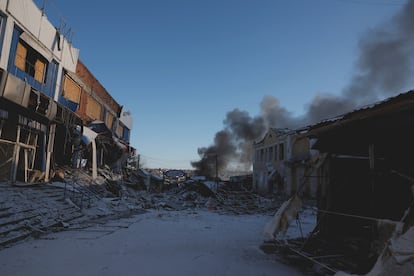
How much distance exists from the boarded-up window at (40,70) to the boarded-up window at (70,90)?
2.22 metres

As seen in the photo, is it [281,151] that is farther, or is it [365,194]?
[281,151]

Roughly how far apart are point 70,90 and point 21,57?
16.4 feet

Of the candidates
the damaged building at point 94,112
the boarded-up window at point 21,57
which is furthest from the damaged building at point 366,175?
the damaged building at point 94,112

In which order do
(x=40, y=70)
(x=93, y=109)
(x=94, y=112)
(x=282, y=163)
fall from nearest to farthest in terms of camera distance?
(x=40, y=70)
(x=93, y=109)
(x=94, y=112)
(x=282, y=163)

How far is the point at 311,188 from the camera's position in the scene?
22.7 metres

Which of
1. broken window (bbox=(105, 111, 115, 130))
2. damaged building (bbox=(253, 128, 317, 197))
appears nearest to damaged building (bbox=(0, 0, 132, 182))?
broken window (bbox=(105, 111, 115, 130))

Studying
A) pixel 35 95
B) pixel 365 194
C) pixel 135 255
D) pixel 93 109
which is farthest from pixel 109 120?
pixel 365 194

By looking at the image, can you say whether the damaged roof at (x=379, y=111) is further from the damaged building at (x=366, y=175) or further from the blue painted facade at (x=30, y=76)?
the blue painted facade at (x=30, y=76)

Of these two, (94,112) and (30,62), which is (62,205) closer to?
(30,62)

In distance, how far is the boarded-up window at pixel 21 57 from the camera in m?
12.0

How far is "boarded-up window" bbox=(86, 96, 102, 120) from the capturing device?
68.8 feet

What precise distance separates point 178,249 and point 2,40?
10.5 meters

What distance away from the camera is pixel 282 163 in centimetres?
2814

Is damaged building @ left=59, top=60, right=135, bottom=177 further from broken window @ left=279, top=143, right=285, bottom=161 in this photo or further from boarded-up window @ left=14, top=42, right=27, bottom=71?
broken window @ left=279, top=143, right=285, bottom=161
